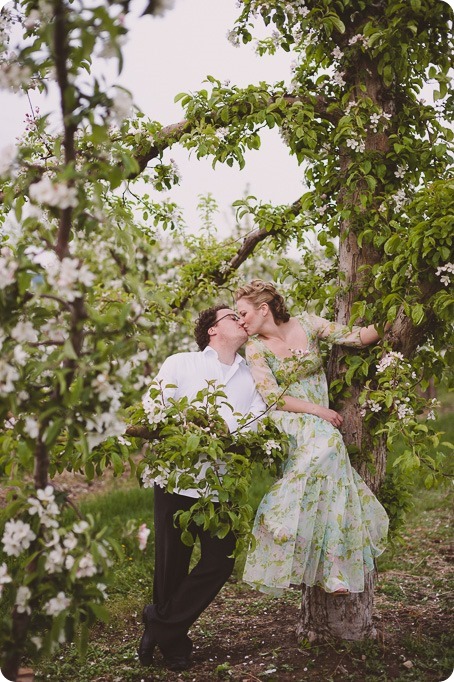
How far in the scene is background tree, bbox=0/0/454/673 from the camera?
1.89 metres

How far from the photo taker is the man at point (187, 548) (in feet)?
10.7

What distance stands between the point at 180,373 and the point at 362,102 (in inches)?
61.1

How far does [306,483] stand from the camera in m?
3.14

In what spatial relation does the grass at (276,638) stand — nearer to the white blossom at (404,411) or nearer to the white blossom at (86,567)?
the white blossom at (404,411)

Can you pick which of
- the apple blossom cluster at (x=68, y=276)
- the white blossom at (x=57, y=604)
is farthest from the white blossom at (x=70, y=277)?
the white blossom at (x=57, y=604)

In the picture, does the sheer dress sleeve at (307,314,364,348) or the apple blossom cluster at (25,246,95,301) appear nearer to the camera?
the apple blossom cluster at (25,246,95,301)

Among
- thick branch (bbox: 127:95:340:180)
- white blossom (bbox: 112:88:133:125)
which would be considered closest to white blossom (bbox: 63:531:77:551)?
white blossom (bbox: 112:88:133:125)

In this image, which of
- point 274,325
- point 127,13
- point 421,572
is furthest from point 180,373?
point 421,572

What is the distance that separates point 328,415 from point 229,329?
→ 651mm

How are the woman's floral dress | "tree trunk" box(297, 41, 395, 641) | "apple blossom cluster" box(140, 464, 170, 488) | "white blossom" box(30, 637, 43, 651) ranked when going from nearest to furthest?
"white blossom" box(30, 637, 43, 651) → "apple blossom cluster" box(140, 464, 170, 488) → the woman's floral dress → "tree trunk" box(297, 41, 395, 641)

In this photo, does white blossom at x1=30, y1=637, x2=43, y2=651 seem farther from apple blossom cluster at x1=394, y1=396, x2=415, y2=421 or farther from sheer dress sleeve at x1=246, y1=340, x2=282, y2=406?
apple blossom cluster at x1=394, y1=396, x2=415, y2=421

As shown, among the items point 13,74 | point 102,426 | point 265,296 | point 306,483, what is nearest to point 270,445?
point 306,483

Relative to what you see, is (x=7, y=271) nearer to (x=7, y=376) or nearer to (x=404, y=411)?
(x=7, y=376)

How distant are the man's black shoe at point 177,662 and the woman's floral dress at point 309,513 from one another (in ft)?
1.93
